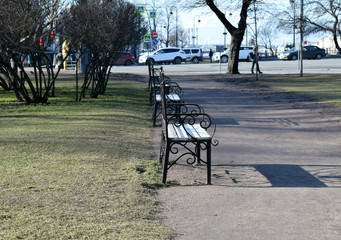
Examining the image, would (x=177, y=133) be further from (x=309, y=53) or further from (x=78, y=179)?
(x=309, y=53)

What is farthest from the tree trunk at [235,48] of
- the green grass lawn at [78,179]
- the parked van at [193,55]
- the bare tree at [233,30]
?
the parked van at [193,55]

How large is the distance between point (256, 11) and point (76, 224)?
26.2 metres

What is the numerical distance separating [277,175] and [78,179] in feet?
7.62

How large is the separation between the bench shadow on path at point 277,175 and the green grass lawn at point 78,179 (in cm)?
85

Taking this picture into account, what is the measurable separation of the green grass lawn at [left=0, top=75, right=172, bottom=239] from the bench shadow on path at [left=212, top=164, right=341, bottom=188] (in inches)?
33.4

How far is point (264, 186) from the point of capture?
236 inches

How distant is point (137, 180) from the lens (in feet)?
19.9

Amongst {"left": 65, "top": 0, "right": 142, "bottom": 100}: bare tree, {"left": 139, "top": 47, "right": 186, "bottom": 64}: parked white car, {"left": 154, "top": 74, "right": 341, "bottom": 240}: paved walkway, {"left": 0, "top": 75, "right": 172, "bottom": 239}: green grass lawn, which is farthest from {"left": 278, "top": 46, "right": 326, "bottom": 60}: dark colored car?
{"left": 0, "top": 75, "right": 172, "bottom": 239}: green grass lawn

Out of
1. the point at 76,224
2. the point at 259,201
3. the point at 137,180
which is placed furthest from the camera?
the point at 137,180

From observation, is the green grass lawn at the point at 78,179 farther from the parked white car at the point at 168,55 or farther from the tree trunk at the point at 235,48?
the parked white car at the point at 168,55

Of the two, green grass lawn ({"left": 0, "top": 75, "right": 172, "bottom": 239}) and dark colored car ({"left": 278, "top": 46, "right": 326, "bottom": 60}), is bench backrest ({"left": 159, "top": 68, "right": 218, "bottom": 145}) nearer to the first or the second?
green grass lawn ({"left": 0, "top": 75, "right": 172, "bottom": 239})

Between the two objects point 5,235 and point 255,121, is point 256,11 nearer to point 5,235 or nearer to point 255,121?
point 255,121

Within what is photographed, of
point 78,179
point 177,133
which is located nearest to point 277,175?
point 177,133

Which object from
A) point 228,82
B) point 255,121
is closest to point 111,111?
point 255,121
